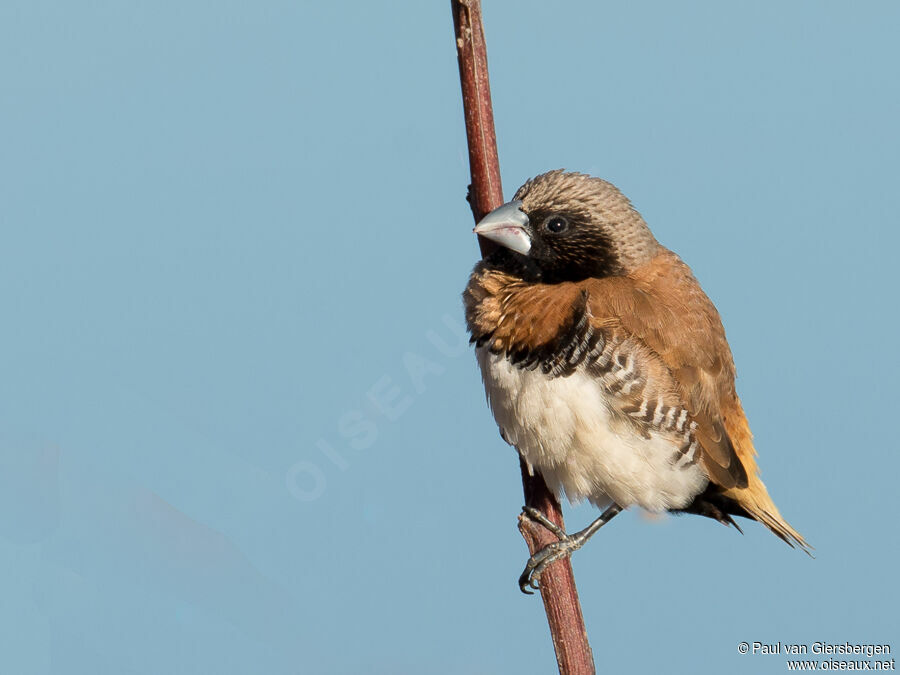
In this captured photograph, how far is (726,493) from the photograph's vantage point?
3869mm

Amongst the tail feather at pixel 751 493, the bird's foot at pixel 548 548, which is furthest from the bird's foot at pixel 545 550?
the tail feather at pixel 751 493

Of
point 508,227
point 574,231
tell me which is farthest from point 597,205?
point 508,227

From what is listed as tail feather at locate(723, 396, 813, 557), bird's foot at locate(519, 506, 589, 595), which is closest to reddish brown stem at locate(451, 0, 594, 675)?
bird's foot at locate(519, 506, 589, 595)

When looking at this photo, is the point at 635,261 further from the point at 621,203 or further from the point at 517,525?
the point at 517,525

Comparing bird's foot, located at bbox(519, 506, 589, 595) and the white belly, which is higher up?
the white belly

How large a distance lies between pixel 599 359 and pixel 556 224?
554mm

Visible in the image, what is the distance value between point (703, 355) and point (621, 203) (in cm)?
66

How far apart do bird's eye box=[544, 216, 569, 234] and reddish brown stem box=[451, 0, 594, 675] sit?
0.65 feet

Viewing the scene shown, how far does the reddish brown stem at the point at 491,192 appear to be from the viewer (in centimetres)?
343

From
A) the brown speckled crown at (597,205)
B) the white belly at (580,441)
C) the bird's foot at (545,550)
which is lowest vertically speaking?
the bird's foot at (545,550)

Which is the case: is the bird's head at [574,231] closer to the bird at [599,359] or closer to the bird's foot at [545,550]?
the bird at [599,359]

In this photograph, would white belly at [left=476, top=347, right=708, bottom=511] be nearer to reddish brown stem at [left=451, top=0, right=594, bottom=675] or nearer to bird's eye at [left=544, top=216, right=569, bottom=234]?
reddish brown stem at [left=451, top=0, right=594, bottom=675]

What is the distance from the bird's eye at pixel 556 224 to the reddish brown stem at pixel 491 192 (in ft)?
0.65

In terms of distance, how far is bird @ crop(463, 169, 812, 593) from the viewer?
3504mm
